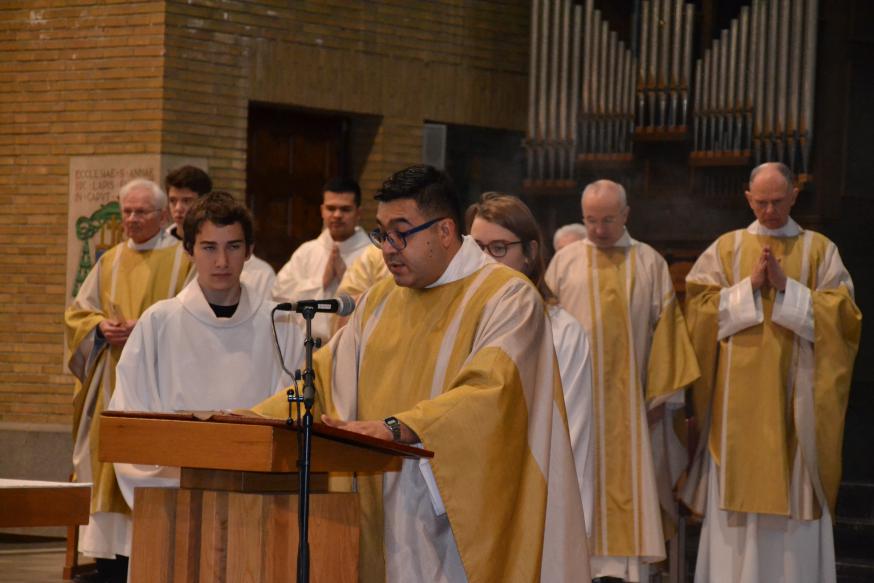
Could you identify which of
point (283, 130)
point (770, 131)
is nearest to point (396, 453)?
point (770, 131)

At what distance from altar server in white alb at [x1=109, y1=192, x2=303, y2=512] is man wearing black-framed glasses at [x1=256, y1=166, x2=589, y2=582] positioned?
1172 millimetres

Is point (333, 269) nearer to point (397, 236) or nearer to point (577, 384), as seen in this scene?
point (577, 384)

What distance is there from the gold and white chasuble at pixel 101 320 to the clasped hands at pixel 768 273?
2730 millimetres

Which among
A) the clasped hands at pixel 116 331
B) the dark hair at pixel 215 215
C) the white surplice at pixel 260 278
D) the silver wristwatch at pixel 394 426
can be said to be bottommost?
the silver wristwatch at pixel 394 426

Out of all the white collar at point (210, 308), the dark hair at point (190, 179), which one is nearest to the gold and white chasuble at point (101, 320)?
the dark hair at point (190, 179)

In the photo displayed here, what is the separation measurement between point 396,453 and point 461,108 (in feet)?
26.9

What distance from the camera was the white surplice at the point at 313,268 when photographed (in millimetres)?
9398

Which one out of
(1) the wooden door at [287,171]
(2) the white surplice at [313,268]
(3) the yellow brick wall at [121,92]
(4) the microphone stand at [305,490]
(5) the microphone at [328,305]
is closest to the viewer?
(4) the microphone stand at [305,490]

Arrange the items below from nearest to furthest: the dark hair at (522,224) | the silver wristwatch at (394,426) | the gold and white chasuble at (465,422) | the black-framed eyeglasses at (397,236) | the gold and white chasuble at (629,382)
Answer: the silver wristwatch at (394,426) < the gold and white chasuble at (465,422) < the black-framed eyeglasses at (397,236) < the dark hair at (522,224) < the gold and white chasuble at (629,382)

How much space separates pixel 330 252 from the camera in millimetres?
9500

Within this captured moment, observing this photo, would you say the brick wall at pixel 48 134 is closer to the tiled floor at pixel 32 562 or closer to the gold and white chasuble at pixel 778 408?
the tiled floor at pixel 32 562

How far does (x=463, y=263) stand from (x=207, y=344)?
1565mm

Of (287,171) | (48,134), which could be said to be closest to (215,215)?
(48,134)

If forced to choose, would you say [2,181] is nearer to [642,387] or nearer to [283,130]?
[283,130]
